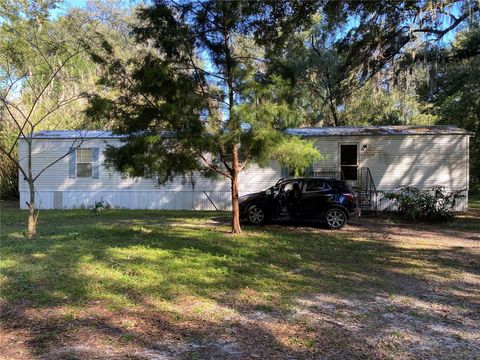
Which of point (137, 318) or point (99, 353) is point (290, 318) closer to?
point (137, 318)

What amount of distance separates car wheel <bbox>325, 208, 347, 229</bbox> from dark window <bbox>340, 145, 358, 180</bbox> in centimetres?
493

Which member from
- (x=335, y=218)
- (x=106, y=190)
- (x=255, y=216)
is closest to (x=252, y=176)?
(x=255, y=216)

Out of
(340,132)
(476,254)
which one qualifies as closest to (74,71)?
(340,132)

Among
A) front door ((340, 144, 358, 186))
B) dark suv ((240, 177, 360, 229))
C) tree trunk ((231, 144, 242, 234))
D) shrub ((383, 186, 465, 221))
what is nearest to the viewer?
tree trunk ((231, 144, 242, 234))

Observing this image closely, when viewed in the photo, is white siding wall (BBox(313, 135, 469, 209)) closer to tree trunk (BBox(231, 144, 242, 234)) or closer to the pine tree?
tree trunk (BBox(231, 144, 242, 234))

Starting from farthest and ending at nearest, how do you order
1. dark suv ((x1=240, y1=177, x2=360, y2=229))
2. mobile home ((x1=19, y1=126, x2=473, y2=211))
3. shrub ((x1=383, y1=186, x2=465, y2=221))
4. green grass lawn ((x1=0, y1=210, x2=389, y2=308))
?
mobile home ((x1=19, y1=126, x2=473, y2=211)) → shrub ((x1=383, y1=186, x2=465, y2=221)) → dark suv ((x1=240, y1=177, x2=360, y2=229)) → green grass lawn ((x1=0, y1=210, x2=389, y2=308))

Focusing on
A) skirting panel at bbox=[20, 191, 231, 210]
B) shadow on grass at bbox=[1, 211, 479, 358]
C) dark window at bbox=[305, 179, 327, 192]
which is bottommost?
shadow on grass at bbox=[1, 211, 479, 358]

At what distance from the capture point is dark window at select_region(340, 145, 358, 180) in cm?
1655

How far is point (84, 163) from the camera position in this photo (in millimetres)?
17391

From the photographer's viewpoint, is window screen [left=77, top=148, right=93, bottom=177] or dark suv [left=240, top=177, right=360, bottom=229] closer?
dark suv [left=240, top=177, right=360, bottom=229]

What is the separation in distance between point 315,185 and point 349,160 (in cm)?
513

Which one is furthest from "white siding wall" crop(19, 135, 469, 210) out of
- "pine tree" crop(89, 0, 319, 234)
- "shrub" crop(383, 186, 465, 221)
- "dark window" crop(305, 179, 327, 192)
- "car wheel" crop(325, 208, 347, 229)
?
"pine tree" crop(89, 0, 319, 234)

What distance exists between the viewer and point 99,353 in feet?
11.7

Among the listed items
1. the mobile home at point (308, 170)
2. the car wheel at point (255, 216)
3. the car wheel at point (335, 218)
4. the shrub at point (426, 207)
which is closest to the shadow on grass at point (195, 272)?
the car wheel at point (335, 218)
